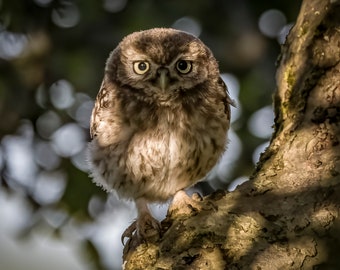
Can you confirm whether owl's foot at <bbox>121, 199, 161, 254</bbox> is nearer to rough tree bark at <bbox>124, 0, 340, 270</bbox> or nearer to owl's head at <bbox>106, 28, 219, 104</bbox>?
rough tree bark at <bbox>124, 0, 340, 270</bbox>

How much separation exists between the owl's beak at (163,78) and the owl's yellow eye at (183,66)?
0.30ft

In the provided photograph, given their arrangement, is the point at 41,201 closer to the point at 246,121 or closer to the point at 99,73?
the point at 99,73

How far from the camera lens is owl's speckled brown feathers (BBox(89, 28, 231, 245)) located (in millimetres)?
4438

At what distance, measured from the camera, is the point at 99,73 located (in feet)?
22.1

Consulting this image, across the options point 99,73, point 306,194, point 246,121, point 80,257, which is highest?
point 99,73

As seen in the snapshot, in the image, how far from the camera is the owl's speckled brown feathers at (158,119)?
4438mm

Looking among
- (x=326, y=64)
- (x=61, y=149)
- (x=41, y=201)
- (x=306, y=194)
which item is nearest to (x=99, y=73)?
(x=61, y=149)

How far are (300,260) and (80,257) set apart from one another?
3549 mm

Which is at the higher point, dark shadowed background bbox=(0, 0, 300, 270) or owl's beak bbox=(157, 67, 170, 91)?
dark shadowed background bbox=(0, 0, 300, 270)

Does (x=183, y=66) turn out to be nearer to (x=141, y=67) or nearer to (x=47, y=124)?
(x=141, y=67)

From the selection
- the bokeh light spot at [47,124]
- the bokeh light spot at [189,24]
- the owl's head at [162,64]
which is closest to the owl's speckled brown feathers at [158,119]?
the owl's head at [162,64]

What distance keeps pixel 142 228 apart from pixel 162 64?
0.98 meters

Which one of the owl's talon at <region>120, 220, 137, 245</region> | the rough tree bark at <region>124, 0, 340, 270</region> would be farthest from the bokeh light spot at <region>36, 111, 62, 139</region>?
the rough tree bark at <region>124, 0, 340, 270</region>

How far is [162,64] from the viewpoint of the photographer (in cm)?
456
